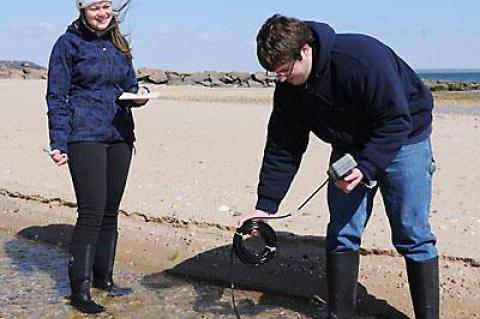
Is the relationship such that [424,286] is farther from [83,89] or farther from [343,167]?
[83,89]

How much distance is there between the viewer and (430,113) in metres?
4.12

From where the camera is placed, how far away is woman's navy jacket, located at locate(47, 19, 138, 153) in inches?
191

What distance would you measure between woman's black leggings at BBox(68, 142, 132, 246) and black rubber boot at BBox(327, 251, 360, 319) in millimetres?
1427

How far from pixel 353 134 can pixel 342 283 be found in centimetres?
93

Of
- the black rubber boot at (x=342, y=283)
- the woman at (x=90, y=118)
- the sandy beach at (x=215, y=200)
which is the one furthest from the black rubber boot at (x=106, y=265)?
the black rubber boot at (x=342, y=283)

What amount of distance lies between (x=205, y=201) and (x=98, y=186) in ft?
9.10

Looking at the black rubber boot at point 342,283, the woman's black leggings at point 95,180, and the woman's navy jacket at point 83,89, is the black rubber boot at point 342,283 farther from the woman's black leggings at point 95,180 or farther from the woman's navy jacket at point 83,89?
the woman's navy jacket at point 83,89

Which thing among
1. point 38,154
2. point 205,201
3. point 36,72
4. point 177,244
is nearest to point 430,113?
point 177,244

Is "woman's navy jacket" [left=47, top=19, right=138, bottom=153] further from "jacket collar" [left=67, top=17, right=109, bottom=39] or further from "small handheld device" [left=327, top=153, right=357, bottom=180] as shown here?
"small handheld device" [left=327, top=153, right=357, bottom=180]

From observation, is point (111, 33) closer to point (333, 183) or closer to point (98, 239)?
point (98, 239)

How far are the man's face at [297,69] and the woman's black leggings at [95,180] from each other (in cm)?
149

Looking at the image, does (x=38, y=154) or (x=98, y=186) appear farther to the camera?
(x=38, y=154)

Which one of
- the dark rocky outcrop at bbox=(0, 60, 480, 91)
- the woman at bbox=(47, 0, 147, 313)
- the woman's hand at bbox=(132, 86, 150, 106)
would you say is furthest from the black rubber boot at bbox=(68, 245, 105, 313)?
the dark rocky outcrop at bbox=(0, 60, 480, 91)

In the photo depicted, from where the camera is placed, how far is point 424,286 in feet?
14.1
